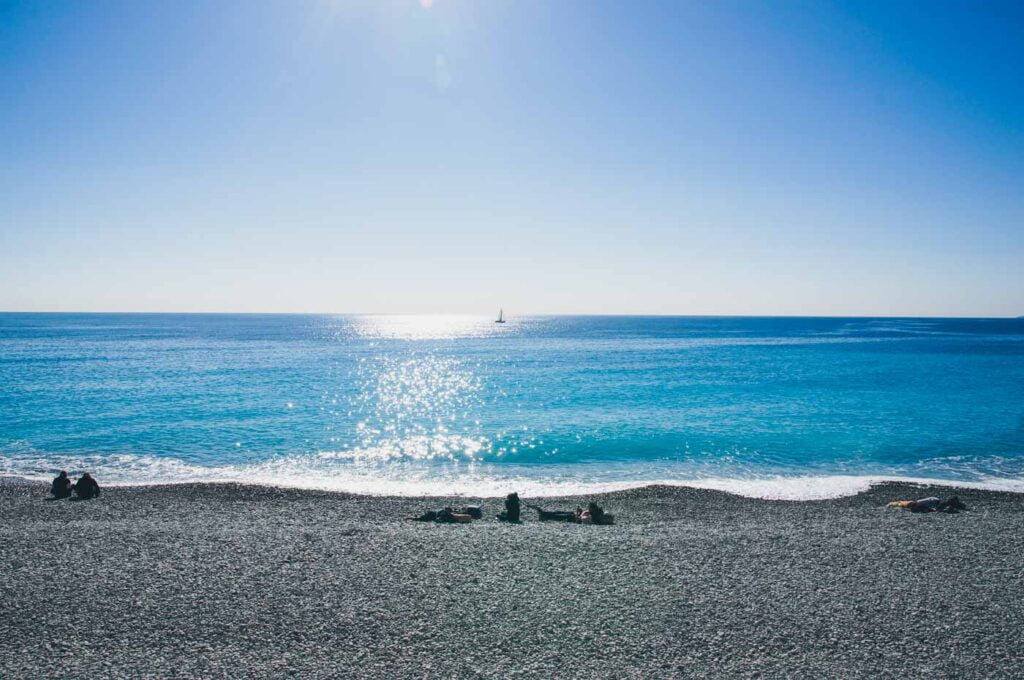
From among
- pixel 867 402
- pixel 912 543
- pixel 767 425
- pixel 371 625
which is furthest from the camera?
pixel 867 402

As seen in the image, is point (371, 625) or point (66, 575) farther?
point (66, 575)

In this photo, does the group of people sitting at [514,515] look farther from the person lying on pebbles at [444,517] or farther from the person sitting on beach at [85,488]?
the person sitting on beach at [85,488]

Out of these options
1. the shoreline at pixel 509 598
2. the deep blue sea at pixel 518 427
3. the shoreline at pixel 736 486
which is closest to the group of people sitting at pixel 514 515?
the shoreline at pixel 509 598

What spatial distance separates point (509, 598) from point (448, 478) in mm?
13843

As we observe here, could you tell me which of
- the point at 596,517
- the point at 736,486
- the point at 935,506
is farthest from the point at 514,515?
the point at 935,506

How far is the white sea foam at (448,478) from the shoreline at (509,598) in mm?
5960

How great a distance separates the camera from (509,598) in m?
11.0

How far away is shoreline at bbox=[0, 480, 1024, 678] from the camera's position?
8.95 meters

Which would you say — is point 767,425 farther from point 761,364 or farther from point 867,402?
point 761,364

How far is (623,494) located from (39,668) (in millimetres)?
17808

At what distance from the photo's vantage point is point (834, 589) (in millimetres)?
11352

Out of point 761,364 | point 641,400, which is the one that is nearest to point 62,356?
point 641,400

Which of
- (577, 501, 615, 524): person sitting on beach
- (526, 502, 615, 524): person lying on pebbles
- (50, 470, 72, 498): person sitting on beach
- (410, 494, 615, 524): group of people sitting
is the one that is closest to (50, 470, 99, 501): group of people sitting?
(50, 470, 72, 498): person sitting on beach

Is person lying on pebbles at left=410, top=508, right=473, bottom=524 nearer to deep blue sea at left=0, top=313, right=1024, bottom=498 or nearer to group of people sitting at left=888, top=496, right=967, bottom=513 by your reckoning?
deep blue sea at left=0, top=313, right=1024, bottom=498
